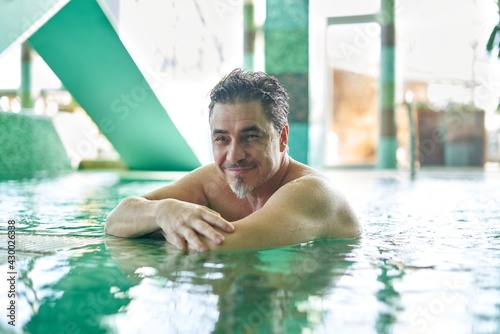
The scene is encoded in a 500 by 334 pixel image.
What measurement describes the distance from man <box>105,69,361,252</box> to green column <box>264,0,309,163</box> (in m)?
5.22

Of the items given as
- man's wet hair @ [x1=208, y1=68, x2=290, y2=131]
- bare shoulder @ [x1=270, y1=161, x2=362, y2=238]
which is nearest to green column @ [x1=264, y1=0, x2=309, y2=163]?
bare shoulder @ [x1=270, y1=161, x2=362, y2=238]

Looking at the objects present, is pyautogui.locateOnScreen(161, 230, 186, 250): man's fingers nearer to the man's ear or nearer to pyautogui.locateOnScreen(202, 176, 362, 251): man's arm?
pyautogui.locateOnScreen(202, 176, 362, 251): man's arm

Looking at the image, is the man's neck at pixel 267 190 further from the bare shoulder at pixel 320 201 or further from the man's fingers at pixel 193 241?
the man's fingers at pixel 193 241

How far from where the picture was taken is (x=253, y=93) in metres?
2.37

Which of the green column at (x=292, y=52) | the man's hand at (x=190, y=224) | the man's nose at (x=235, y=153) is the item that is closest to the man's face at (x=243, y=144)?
the man's nose at (x=235, y=153)

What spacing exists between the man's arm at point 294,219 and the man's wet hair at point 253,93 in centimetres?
33

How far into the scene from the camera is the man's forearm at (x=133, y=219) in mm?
2414

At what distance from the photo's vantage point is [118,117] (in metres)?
8.22

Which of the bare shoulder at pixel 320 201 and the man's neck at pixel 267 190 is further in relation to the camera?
the man's neck at pixel 267 190

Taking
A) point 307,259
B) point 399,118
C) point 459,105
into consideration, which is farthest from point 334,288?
point 399,118

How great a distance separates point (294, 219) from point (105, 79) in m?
5.83

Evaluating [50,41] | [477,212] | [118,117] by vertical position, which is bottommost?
[477,212]

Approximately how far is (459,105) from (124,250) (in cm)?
1158

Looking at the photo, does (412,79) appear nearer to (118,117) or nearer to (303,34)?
(303,34)
